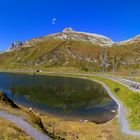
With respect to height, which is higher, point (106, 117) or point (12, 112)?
point (12, 112)

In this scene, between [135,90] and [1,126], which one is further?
[135,90]

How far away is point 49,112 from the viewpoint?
6831cm

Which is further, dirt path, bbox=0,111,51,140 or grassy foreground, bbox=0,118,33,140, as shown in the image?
dirt path, bbox=0,111,51,140

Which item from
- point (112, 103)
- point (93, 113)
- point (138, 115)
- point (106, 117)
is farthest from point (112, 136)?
point (112, 103)

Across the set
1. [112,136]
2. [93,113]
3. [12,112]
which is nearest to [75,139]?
Answer: [112,136]

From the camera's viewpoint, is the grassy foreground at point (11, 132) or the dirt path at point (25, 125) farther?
the dirt path at point (25, 125)

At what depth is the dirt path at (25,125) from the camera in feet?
97.4

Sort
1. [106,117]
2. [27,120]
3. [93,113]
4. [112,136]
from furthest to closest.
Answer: [93,113], [106,117], [112,136], [27,120]

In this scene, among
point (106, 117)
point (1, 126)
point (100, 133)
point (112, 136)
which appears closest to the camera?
point (1, 126)

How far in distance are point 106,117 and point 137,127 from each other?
18.6 metres

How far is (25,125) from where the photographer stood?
3350 centimetres

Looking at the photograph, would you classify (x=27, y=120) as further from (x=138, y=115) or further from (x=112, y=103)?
(x=112, y=103)

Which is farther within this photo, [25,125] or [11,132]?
[25,125]

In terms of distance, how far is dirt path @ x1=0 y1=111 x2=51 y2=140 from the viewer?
29695 mm
